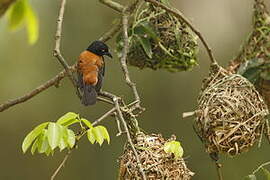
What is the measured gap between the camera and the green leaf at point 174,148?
2.45 m

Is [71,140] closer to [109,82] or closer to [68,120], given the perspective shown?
[68,120]

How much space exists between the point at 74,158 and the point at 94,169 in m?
0.37

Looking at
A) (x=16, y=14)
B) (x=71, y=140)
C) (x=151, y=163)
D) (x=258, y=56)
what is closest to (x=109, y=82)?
(x=258, y=56)

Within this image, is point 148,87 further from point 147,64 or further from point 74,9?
point 147,64

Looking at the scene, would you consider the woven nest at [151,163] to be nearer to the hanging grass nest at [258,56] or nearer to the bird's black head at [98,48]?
the bird's black head at [98,48]

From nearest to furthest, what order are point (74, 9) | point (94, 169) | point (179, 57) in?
point (179, 57) < point (74, 9) < point (94, 169)

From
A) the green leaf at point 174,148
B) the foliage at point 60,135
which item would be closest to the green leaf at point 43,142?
the foliage at point 60,135

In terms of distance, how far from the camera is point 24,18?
1250mm

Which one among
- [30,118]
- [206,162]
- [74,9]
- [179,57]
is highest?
[74,9]

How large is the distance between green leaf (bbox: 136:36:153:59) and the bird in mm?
184

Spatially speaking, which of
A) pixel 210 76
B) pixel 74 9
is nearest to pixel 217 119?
pixel 210 76

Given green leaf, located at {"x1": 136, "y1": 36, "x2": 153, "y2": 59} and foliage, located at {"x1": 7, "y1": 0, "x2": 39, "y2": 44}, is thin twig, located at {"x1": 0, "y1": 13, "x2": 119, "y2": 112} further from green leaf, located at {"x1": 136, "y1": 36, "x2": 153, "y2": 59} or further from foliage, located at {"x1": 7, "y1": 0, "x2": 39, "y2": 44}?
foliage, located at {"x1": 7, "y1": 0, "x2": 39, "y2": 44}

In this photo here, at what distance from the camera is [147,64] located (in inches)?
130

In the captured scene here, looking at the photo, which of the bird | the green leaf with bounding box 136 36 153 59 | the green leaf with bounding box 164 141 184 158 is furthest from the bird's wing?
the green leaf with bounding box 164 141 184 158
